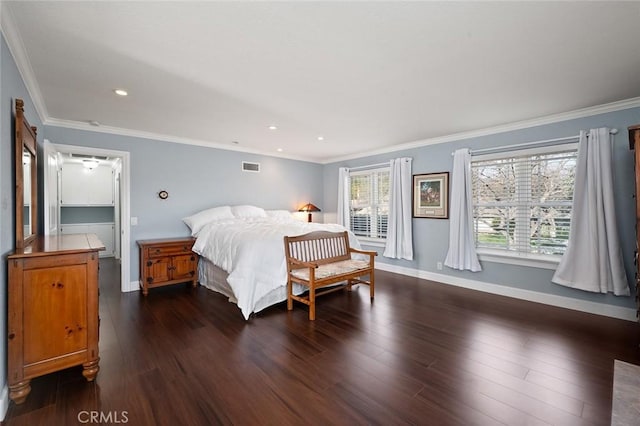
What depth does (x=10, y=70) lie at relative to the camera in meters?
1.98

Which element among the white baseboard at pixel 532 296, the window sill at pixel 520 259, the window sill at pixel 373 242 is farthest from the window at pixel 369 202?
the window sill at pixel 520 259

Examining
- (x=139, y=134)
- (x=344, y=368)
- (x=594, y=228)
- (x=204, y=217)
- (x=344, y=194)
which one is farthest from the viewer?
(x=344, y=194)

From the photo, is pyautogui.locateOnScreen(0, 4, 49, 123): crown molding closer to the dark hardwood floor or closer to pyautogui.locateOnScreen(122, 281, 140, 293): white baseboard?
the dark hardwood floor

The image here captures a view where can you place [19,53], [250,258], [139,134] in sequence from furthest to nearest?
[139,134], [250,258], [19,53]

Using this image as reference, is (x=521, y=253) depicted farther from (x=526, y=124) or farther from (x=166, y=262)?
(x=166, y=262)

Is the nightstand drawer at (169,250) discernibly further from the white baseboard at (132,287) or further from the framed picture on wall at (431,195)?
the framed picture on wall at (431,195)

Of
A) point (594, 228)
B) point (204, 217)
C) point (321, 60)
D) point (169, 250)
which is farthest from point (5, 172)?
point (594, 228)

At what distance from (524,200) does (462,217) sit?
80 cm

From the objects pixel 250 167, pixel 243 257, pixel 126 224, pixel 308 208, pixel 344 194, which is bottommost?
pixel 243 257

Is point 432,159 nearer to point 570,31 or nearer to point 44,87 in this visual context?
point 570,31

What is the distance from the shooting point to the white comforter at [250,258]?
10.8ft

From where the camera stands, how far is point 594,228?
324 centimetres

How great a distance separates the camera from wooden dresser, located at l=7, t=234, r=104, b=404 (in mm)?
1803

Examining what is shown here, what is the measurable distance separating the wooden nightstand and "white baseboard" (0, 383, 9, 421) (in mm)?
2322
